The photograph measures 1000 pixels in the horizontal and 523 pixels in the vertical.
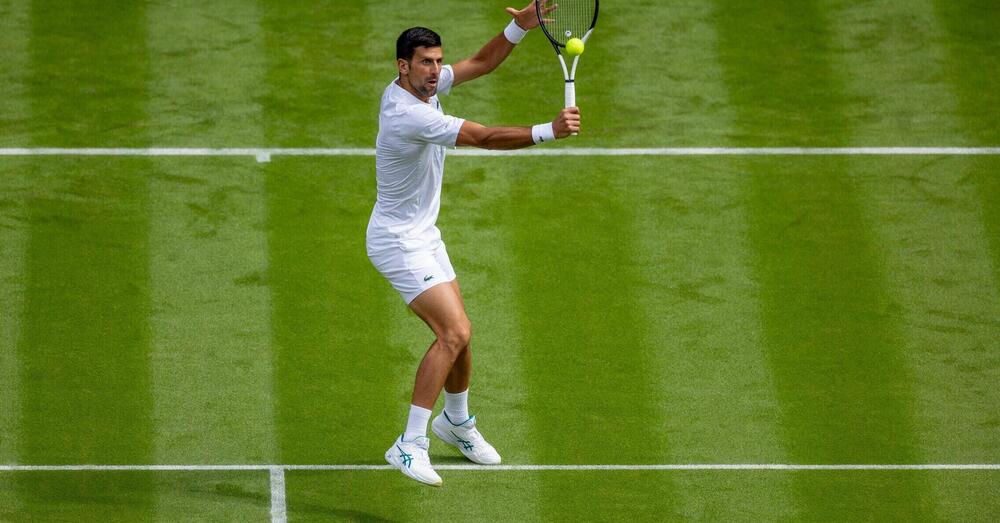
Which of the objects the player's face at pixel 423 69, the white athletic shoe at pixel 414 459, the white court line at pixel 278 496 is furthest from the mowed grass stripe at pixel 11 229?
the player's face at pixel 423 69

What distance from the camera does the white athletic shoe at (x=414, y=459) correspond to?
9414 mm

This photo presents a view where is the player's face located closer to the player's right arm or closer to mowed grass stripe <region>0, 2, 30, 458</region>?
the player's right arm

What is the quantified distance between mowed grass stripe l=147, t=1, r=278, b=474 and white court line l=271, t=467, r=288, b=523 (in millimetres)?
179

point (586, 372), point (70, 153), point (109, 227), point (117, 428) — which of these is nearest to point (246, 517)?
point (117, 428)

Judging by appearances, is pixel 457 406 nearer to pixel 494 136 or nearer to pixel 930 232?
pixel 494 136

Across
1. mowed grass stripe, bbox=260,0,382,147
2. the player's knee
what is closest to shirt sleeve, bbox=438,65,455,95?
the player's knee

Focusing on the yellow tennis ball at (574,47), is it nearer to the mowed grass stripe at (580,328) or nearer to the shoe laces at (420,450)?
the shoe laces at (420,450)

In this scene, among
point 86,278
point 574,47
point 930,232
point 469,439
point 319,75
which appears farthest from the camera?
point 319,75

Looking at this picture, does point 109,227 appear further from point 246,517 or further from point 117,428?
point 246,517

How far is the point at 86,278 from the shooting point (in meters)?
11.7

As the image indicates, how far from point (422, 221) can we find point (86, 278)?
318cm

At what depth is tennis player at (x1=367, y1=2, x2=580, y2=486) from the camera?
9141mm

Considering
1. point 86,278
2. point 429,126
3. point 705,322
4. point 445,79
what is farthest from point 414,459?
point 86,278

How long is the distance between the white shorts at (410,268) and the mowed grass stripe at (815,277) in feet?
7.99
